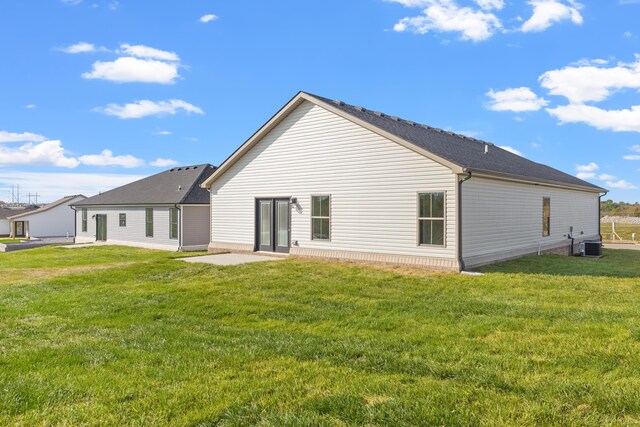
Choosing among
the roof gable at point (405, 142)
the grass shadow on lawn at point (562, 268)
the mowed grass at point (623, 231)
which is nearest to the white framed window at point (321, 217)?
the roof gable at point (405, 142)

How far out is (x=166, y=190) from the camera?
2525 centimetres

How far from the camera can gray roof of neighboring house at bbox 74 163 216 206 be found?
76.7ft

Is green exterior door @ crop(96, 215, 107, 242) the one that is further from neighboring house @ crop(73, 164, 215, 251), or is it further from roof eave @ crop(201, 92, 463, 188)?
roof eave @ crop(201, 92, 463, 188)

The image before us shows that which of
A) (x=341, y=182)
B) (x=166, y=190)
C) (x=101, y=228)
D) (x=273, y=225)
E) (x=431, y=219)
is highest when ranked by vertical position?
(x=166, y=190)

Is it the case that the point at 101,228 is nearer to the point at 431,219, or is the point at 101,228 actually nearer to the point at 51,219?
the point at 431,219

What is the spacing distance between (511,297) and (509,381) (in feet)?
16.1

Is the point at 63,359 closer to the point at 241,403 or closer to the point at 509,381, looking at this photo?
the point at 241,403

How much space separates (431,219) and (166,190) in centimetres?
1733

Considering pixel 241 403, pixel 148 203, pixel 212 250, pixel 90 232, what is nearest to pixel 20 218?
pixel 90 232

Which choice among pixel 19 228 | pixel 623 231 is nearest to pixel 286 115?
pixel 623 231

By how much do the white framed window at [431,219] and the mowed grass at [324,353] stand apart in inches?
94.8

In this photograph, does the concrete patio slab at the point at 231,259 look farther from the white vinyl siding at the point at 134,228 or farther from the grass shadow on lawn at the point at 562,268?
the grass shadow on lawn at the point at 562,268

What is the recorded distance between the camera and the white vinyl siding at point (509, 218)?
508 inches

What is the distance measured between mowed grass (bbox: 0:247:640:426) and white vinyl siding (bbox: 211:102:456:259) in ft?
10.5
